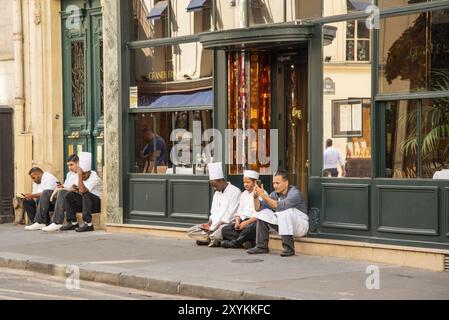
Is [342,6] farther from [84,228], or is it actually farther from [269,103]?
[84,228]

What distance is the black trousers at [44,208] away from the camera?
61.3 feet

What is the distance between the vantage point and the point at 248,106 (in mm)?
16016

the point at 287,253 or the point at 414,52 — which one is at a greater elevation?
the point at 414,52

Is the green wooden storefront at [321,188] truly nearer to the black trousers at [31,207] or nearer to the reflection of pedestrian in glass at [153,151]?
the reflection of pedestrian in glass at [153,151]

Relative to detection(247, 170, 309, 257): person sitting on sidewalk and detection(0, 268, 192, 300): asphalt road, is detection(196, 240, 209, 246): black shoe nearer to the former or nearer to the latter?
detection(247, 170, 309, 257): person sitting on sidewalk

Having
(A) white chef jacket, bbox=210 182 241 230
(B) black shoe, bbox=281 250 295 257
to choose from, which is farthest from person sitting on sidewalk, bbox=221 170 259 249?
(B) black shoe, bbox=281 250 295 257

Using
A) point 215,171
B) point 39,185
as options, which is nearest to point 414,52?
point 215,171

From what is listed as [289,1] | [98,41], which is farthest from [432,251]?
[98,41]

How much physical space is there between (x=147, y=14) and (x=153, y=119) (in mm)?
1817

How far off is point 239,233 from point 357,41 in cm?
331

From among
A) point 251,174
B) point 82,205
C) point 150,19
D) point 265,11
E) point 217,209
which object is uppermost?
point 150,19

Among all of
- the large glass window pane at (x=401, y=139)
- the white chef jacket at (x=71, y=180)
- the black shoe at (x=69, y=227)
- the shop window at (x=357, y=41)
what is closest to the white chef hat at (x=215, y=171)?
the shop window at (x=357, y=41)

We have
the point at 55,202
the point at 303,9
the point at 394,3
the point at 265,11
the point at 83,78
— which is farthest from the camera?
the point at 83,78

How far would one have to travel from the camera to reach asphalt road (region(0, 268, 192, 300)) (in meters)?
11.6
